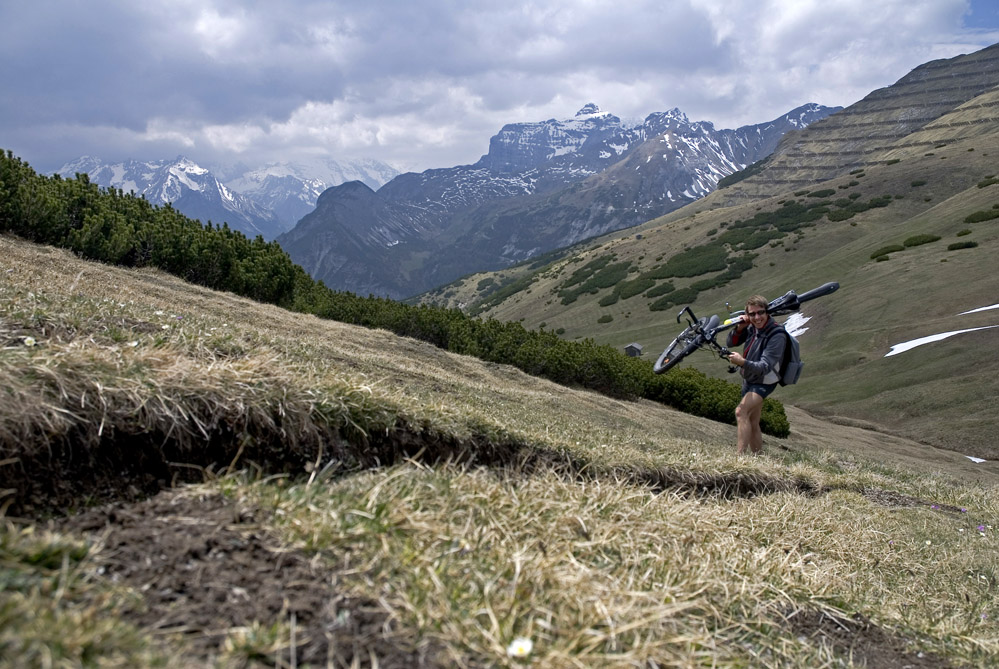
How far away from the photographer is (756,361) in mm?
10266

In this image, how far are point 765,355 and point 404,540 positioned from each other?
8.37 metres

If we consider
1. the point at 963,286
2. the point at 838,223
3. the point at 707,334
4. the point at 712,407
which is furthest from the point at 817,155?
the point at 707,334

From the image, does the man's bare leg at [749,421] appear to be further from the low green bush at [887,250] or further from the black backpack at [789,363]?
the low green bush at [887,250]

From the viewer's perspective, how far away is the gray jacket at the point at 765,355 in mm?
10078

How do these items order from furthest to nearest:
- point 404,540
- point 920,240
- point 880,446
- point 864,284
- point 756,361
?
point 920,240 → point 864,284 → point 880,446 → point 756,361 → point 404,540

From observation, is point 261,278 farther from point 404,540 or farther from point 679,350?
point 404,540

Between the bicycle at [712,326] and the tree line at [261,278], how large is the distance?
40.7 ft

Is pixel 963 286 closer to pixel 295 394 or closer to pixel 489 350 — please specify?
pixel 489 350

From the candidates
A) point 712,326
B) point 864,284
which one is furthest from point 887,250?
point 712,326

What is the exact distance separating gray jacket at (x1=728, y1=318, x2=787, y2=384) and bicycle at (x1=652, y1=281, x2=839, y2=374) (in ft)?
1.04

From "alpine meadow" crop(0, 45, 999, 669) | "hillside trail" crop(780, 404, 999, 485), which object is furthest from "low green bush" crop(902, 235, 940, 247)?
"alpine meadow" crop(0, 45, 999, 669)

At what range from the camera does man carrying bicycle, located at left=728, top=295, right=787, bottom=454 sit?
33.1 ft

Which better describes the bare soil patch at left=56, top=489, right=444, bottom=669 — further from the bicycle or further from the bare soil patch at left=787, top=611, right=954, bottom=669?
the bicycle

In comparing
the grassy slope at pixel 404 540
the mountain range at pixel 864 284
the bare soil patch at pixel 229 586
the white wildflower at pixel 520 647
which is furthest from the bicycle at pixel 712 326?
the mountain range at pixel 864 284
